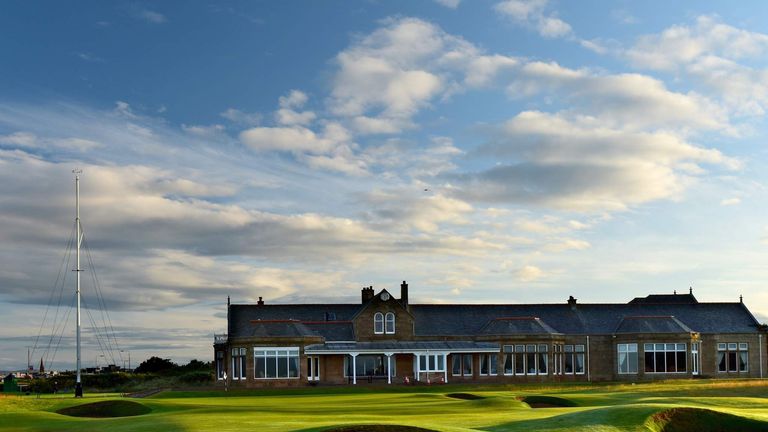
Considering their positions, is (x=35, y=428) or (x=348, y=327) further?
(x=348, y=327)

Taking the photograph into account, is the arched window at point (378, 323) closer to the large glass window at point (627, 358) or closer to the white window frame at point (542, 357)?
the white window frame at point (542, 357)

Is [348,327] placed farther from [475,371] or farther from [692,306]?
[692,306]

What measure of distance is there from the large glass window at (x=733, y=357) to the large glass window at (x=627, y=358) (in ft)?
25.1

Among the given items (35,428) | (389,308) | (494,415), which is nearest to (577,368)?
(389,308)

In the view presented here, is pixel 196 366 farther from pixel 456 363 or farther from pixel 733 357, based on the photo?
pixel 733 357

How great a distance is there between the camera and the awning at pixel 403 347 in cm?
6675

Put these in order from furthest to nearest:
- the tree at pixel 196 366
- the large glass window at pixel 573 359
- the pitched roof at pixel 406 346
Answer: the tree at pixel 196 366 < the large glass window at pixel 573 359 < the pitched roof at pixel 406 346

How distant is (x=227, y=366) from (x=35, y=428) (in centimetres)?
3526

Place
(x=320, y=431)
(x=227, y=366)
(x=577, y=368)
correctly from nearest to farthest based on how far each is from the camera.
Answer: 1. (x=320, y=431)
2. (x=227, y=366)
3. (x=577, y=368)

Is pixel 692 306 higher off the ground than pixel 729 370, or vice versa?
pixel 692 306

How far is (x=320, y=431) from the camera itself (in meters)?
23.8

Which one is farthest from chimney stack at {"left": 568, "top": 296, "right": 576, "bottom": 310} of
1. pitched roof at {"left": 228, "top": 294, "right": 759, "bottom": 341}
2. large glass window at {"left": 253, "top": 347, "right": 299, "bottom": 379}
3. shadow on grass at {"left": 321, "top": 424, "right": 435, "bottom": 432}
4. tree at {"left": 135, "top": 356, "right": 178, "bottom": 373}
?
shadow on grass at {"left": 321, "top": 424, "right": 435, "bottom": 432}

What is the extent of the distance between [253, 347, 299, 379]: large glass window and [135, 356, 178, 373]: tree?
2997 cm

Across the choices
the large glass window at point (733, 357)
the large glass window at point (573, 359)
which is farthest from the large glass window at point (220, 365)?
the large glass window at point (733, 357)
